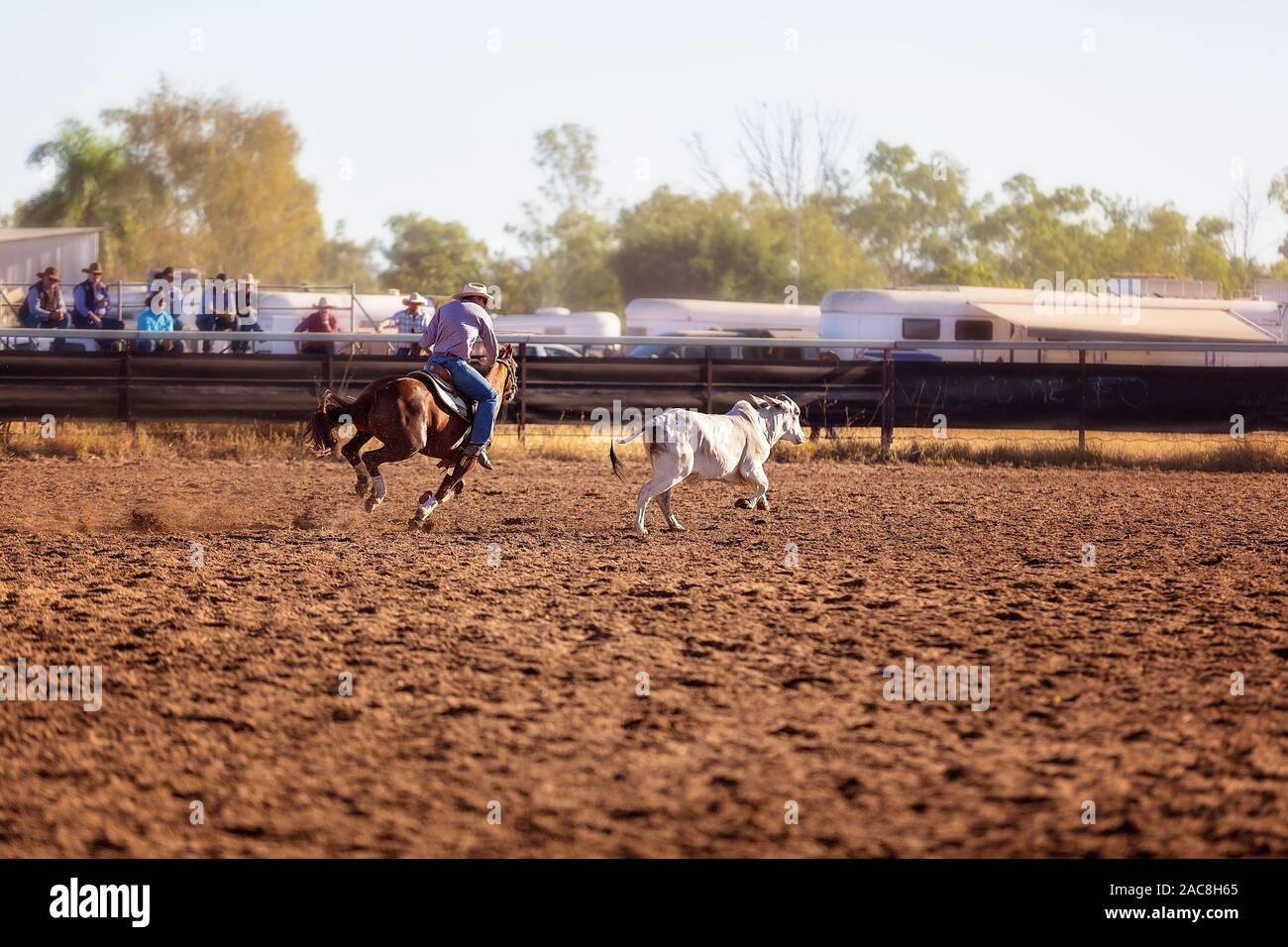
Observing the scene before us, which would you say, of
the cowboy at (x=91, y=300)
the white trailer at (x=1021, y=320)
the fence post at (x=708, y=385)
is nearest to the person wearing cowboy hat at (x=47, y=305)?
the cowboy at (x=91, y=300)

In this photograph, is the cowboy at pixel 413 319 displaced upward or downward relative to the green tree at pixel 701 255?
downward

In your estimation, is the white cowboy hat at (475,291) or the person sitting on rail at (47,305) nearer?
the white cowboy hat at (475,291)

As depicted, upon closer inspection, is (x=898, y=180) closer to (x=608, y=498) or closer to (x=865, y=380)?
(x=865, y=380)

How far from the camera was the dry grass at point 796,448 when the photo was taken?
17797mm

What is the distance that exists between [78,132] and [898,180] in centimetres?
4234

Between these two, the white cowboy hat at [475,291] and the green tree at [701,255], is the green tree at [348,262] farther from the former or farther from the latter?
the white cowboy hat at [475,291]

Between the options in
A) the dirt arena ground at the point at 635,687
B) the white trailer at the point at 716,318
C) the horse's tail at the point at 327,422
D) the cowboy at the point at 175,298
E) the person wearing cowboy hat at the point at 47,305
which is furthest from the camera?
the white trailer at the point at 716,318

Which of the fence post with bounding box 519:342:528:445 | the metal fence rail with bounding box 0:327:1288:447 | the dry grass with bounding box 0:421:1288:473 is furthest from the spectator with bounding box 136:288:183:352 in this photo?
the fence post with bounding box 519:342:528:445

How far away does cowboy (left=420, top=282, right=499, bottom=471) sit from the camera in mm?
12148

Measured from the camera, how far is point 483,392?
1219 centimetres

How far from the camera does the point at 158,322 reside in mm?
22672

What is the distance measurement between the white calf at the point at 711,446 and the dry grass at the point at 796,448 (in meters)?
6.24

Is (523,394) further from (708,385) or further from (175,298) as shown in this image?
(175,298)

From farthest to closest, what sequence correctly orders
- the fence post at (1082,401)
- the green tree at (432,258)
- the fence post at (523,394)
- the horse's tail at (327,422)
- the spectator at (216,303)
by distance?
the green tree at (432,258), the spectator at (216,303), the fence post at (1082,401), the fence post at (523,394), the horse's tail at (327,422)
